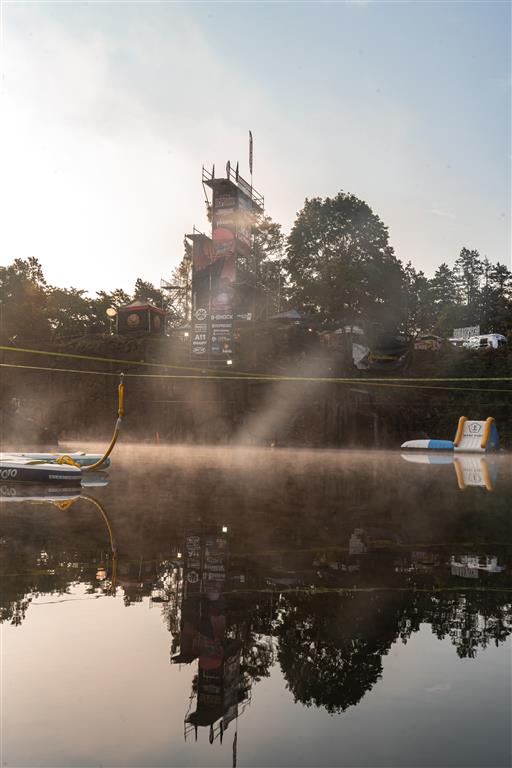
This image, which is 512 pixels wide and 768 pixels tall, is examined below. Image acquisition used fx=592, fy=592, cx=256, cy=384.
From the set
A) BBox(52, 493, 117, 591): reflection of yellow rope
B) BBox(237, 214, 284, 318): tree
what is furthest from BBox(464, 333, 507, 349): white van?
BBox(52, 493, 117, 591): reflection of yellow rope

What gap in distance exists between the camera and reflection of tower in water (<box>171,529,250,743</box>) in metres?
4.67

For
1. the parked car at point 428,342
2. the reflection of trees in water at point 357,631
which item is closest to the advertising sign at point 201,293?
the parked car at point 428,342

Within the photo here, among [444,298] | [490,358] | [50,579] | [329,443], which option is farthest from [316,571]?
[444,298]

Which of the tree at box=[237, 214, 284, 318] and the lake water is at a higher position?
the tree at box=[237, 214, 284, 318]

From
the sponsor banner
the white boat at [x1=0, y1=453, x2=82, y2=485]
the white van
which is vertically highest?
the white van

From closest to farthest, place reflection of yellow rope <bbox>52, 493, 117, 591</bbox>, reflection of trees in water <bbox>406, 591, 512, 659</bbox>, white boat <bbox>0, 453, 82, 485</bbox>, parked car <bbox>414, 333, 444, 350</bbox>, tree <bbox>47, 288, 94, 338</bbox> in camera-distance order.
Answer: reflection of trees in water <bbox>406, 591, 512, 659</bbox>
reflection of yellow rope <bbox>52, 493, 117, 591</bbox>
white boat <bbox>0, 453, 82, 485</bbox>
parked car <bbox>414, 333, 444, 350</bbox>
tree <bbox>47, 288, 94, 338</bbox>

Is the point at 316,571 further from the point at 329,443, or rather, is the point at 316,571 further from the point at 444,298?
the point at 444,298

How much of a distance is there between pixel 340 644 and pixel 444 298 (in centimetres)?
11157

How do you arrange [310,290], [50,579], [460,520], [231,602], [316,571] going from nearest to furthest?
[231,602] < [50,579] < [316,571] < [460,520] < [310,290]

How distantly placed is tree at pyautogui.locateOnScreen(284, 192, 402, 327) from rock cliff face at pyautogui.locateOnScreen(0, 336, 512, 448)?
48.6 ft

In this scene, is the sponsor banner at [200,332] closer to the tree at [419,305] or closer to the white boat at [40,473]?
the white boat at [40,473]

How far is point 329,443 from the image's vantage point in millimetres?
48594

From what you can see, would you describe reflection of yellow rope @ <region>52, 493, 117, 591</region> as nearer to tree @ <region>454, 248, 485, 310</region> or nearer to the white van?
the white van

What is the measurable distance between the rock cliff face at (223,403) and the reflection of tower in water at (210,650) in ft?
126
